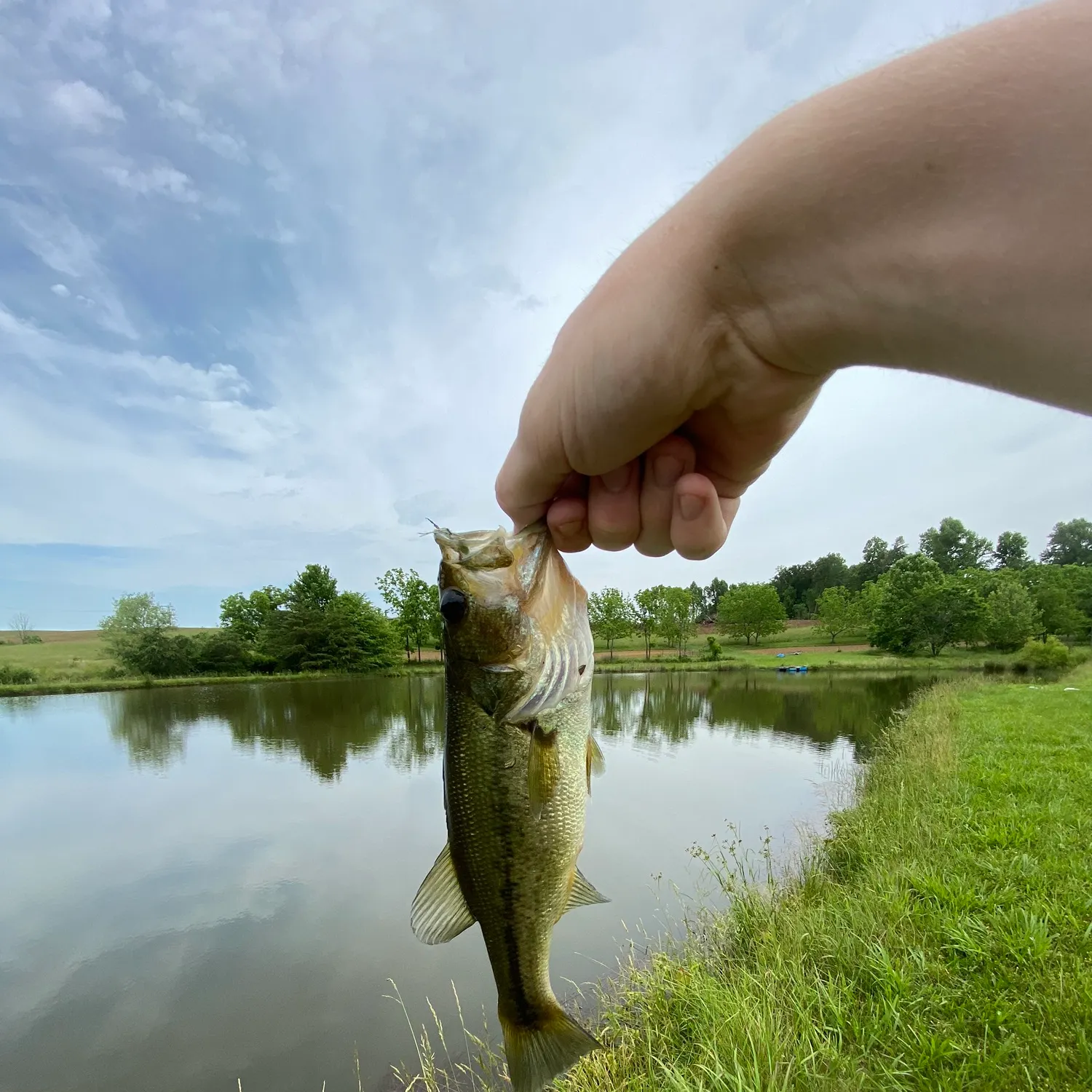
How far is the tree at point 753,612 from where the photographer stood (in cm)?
Answer: 6519

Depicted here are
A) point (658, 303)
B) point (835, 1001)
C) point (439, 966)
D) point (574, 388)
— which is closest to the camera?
point (658, 303)

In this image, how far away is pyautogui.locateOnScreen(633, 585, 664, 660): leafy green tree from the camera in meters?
52.7

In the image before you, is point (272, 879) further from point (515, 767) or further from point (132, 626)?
point (132, 626)

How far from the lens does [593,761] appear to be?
7.75 feet

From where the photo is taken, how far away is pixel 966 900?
208 inches

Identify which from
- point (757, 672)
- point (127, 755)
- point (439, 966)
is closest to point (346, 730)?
point (127, 755)

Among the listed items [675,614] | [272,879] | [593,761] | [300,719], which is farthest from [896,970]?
[675,614]

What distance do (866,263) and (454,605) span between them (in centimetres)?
146

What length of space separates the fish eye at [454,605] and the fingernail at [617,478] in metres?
0.58

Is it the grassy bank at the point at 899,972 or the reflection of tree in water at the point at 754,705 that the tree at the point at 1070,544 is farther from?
the grassy bank at the point at 899,972

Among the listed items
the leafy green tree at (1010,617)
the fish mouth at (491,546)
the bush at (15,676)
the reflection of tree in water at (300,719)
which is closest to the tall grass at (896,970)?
the fish mouth at (491,546)

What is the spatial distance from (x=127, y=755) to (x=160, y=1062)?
58.6 feet

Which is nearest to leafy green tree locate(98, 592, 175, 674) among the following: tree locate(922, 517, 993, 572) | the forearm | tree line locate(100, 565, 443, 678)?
tree line locate(100, 565, 443, 678)

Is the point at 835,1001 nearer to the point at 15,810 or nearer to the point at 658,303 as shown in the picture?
the point at 658,303
